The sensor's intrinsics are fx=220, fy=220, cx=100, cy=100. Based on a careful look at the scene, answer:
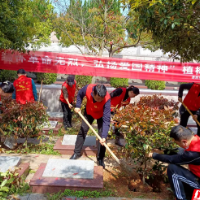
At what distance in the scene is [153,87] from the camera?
523 inches

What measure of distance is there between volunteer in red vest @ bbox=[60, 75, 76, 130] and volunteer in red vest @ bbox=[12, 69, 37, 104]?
85 centimetres

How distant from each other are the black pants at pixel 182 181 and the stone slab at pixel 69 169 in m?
1.21

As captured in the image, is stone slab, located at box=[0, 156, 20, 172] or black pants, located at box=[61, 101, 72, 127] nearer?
stone slab, located at box=[0, 156, 20, 172]

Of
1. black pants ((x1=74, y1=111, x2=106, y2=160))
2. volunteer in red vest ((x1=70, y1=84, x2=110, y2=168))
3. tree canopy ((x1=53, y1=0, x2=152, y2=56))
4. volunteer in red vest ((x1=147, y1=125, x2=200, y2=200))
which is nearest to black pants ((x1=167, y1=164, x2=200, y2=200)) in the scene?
volunteer in red vest ((x1=147, y1=125, x2=200, y2=200))

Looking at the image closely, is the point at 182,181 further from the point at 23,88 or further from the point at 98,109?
the point at 23,88

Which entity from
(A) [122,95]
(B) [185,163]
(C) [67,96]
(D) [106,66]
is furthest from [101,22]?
(B) [185,163]

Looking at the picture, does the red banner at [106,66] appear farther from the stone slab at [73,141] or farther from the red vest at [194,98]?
the stone slab at [73,141]

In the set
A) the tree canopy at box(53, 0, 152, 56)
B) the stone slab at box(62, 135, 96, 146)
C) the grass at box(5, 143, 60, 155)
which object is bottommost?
the grass at box(5, 143, 60, 155)

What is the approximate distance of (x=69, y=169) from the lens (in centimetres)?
343

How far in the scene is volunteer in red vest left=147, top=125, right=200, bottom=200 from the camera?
248 cm

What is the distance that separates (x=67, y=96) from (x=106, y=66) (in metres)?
→ 2.14

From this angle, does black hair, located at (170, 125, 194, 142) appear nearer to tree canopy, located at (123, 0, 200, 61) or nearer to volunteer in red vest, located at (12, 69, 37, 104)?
tree canopy, located at (123, 0, 200, 61)

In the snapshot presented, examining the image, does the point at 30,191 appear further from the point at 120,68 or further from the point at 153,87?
the point at 153,87

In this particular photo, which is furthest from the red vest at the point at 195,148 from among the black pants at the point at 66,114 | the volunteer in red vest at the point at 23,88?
the black pants at the point at 66,114
